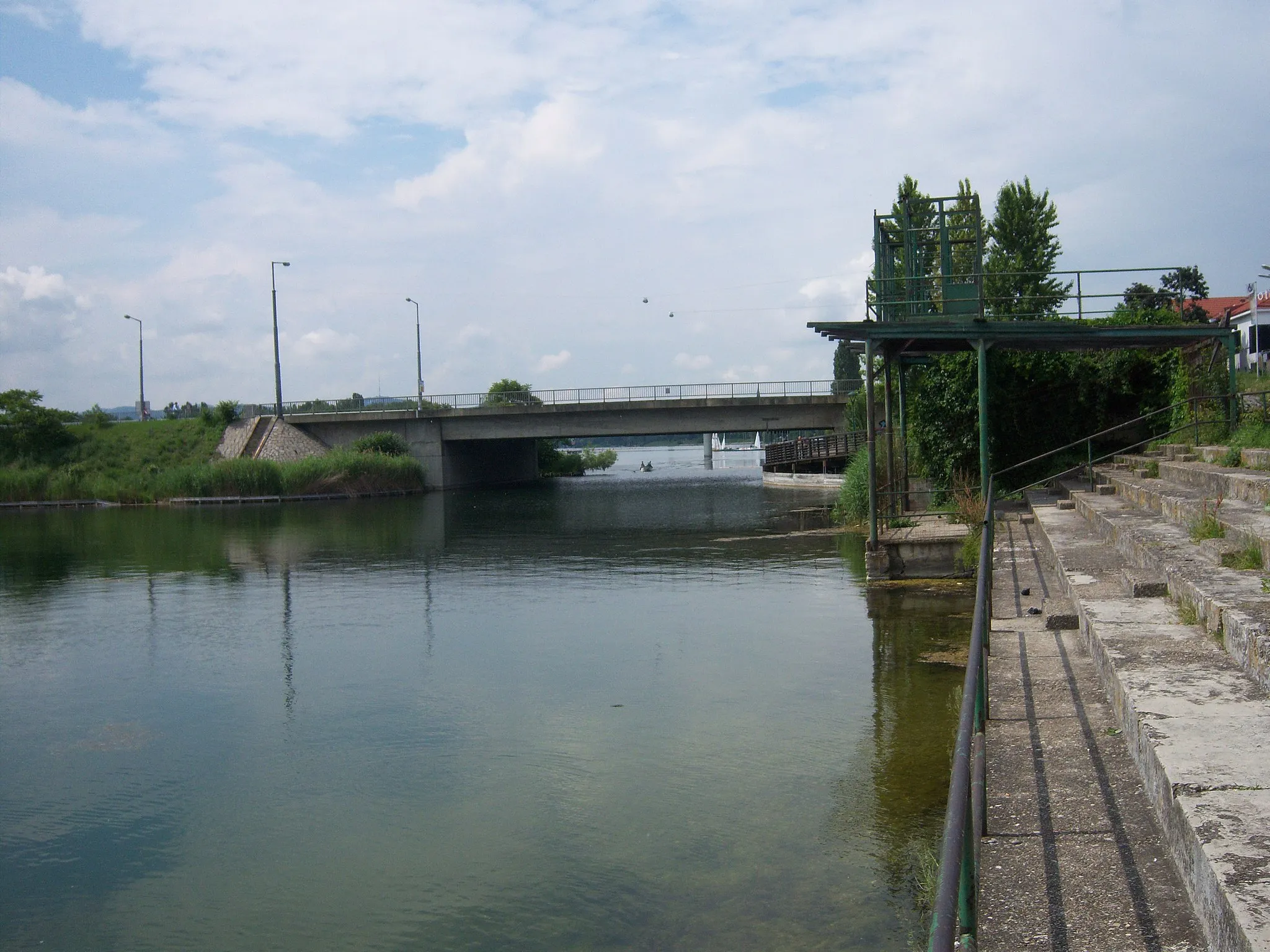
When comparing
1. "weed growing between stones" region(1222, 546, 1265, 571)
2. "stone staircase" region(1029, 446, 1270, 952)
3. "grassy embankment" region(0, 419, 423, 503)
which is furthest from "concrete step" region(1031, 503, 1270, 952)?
"grassy embankment" region(0, 419, 423, 503)

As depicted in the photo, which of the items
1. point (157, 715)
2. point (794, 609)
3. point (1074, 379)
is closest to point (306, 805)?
point (157, 715)

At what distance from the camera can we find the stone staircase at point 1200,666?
141 inches

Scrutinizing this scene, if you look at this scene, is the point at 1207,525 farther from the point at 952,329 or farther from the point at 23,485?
the point at 23,485

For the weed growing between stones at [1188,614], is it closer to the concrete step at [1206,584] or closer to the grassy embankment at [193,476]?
the concrete step at [1206,584]

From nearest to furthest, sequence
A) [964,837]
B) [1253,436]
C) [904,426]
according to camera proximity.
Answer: [964,837] → [1253,436] → [904,426]

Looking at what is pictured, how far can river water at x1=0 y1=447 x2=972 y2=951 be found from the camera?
670 cm

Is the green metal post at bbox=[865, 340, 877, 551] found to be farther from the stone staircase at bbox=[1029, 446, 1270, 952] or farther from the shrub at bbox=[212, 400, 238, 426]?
the shrub at bbox=[212, 400, 238, 426]

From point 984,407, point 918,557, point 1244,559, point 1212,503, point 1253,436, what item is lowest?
point 918,557

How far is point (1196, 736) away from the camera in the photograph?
15.1 ft

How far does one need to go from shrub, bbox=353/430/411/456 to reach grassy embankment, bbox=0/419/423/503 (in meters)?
0.91

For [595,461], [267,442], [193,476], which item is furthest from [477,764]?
[595,461]

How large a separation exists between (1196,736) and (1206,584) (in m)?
2.40

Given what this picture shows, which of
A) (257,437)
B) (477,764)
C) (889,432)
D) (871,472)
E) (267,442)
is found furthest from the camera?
(257,437)

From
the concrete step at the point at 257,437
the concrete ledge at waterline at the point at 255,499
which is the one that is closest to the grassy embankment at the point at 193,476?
the concrete ledge at waterline at the point at 255,499
